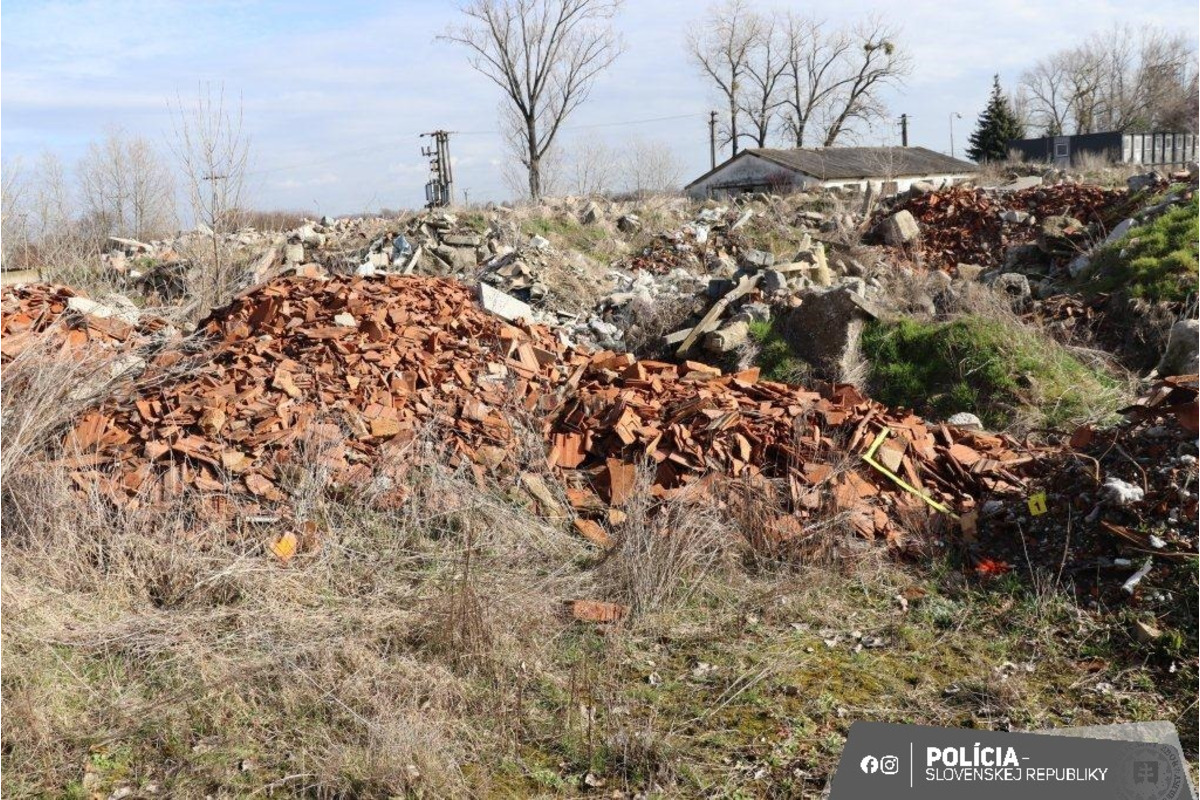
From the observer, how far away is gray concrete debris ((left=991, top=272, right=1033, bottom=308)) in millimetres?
10344

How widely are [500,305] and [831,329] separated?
3058mm

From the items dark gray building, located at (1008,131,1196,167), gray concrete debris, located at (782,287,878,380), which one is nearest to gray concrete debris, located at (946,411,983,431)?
gray concrete debris, located at (782,287,878,380)

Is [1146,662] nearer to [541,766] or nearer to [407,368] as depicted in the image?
[541,766]

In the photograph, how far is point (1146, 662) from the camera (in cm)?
421

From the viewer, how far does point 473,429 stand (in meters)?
6.34

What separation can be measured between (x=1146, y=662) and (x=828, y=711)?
1.41 meters

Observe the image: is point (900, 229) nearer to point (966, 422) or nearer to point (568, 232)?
point (568, 232)

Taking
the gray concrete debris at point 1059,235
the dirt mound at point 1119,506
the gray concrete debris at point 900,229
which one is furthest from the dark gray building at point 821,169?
the dirt mound at point 1119,506

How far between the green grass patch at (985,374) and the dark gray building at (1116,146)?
132 ft

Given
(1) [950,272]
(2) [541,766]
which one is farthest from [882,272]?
(2) [541,766]

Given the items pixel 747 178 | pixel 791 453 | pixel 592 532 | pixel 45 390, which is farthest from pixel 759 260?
pixel 747 178

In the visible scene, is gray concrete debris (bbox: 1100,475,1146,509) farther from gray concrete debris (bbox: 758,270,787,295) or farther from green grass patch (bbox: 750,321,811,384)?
gray concrete debris (bbox: 758,270,787,295)

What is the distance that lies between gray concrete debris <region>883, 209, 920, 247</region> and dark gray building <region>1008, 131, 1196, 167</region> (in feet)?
114
